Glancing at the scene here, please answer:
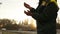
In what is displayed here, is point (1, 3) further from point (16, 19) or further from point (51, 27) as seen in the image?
point (51, 27)

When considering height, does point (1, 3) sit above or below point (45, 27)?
above

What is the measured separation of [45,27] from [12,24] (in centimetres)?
150

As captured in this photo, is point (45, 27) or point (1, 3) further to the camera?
point (1, 3)

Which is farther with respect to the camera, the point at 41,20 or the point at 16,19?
the point at 16,19

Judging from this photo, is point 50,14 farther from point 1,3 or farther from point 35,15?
point 1,3

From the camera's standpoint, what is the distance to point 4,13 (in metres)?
2.12

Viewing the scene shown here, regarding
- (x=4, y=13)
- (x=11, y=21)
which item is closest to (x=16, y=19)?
(x=11, y=21)

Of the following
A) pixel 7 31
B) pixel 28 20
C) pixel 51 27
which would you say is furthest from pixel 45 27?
pixel 7 31

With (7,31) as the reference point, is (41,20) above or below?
above

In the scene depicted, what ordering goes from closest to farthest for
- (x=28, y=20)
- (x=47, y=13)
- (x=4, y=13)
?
1. (x=47, y=13)
2. (x=28, y=20)
3. (x=4, y=13)

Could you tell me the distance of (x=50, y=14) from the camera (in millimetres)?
565

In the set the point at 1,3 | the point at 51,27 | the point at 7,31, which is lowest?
the point at 7,31

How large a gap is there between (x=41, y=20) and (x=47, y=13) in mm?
32

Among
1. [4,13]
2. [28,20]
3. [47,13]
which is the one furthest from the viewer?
[4,13]
